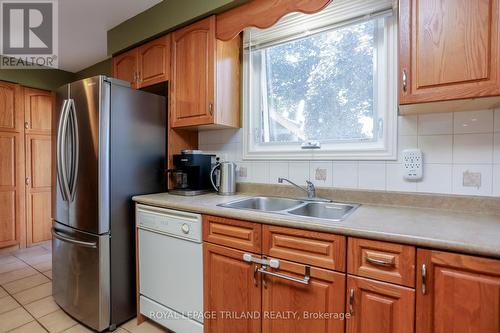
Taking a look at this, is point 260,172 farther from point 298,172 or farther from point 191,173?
point 191,173

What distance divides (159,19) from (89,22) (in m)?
0.82

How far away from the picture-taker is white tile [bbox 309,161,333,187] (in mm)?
1689

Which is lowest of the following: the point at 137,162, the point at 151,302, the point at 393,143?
the point at 151,302

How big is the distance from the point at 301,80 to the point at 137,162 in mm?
1357

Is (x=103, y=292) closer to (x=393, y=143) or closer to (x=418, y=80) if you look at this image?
(x=393, y=143)

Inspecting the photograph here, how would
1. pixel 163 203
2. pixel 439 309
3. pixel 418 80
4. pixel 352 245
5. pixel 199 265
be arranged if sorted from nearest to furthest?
pixel 439 309 < pixel 352 245 < pixel 418 80 < pixel 199 265 < pixel 163 203

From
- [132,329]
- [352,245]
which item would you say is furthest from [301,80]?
[132,329]

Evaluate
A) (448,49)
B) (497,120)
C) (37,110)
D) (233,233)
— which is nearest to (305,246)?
(233,233)

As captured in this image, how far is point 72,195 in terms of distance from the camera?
1.73 m

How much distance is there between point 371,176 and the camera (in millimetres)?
1551

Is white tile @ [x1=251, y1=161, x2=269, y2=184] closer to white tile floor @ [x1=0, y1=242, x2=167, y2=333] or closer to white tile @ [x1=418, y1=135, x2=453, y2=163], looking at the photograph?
white tile @ [x1=418, y1=135, x2=453, y2=163]

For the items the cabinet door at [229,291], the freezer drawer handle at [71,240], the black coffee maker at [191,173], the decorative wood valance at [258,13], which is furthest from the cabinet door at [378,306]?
the freezer drawer handle at [71,240]

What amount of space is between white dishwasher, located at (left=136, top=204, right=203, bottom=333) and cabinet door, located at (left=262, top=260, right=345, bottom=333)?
45 cm

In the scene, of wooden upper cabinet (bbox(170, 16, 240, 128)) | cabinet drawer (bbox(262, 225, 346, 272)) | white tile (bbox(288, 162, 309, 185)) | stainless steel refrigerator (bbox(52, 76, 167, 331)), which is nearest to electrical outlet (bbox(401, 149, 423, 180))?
white tile (bbox(288, 162, 309, 185))
